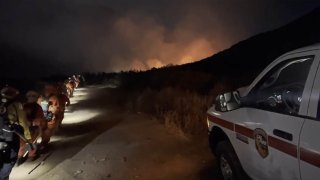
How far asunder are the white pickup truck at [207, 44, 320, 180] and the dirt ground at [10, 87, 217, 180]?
6.55 ft

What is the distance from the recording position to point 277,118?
4.23 meters

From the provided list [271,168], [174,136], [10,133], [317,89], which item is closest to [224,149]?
[271,168]

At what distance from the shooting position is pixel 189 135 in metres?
11.3

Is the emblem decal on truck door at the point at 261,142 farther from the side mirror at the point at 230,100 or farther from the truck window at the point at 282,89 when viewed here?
the side mirror at the point at 230,100

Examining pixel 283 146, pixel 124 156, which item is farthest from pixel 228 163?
pixel 124 156

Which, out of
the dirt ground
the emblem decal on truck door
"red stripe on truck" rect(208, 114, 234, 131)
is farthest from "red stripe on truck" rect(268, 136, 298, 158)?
the dirt ground

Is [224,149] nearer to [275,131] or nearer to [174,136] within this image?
[275,131]

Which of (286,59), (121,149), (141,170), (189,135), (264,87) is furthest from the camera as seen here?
(189,135)

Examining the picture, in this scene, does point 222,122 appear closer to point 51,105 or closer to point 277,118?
point 277,118

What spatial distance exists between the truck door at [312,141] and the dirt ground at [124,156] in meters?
3.83

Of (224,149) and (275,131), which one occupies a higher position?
(275,131)

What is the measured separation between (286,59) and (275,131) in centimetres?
89

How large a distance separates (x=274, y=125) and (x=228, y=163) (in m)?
1.67

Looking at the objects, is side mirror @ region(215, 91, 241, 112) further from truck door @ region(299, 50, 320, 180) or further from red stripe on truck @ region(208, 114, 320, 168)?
truck door @ region(299, 50, 320, 180)
